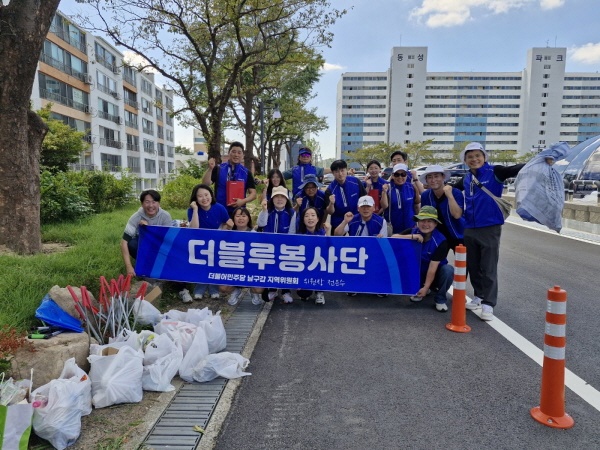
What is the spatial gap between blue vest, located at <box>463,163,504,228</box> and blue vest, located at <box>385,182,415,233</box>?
4.95 feet

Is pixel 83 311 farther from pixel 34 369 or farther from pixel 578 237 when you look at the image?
pixel 578 237

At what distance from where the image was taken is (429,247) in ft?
18.5

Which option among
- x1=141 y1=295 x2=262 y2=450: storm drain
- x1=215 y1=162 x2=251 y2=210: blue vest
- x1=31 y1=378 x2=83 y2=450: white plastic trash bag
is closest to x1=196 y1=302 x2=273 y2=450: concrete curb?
x1=141 y1=295 x2=262 y2=450: storm drain

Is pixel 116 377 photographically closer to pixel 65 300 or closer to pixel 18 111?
pixel 65 300

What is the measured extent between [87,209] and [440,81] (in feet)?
366

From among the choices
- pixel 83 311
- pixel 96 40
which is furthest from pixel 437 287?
pixel 96 40

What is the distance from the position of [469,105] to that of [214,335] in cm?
11665

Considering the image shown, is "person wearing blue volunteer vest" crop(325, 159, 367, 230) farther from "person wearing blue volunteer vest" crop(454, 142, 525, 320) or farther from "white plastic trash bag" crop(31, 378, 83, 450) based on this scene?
"white plastic trash bag" crop(31, 378, 83, 450)

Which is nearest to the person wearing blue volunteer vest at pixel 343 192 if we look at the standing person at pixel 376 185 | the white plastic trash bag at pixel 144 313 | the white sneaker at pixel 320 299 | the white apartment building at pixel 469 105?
the standing person at pixel 376 185

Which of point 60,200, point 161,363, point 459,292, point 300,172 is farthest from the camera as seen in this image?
point 60,200

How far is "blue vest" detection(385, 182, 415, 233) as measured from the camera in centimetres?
674

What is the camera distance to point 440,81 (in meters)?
107

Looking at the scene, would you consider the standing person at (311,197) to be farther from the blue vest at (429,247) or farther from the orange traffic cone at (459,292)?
the orange traffic cone at (459,292)

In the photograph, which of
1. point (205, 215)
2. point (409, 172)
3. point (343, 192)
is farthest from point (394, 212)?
point (205, 215)
